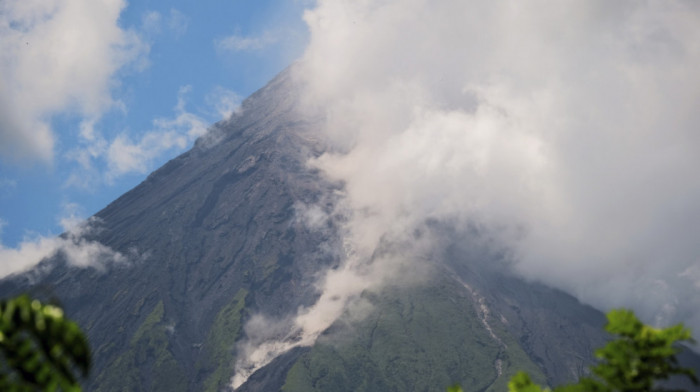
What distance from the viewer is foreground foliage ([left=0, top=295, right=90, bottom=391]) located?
43.2ft

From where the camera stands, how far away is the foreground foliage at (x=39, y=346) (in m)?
13.2

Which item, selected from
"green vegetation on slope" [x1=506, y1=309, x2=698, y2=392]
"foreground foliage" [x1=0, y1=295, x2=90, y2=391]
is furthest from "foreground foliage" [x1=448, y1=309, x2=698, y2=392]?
"foreground foliage" [x1=0, y1=295, x2=90, y2=391]

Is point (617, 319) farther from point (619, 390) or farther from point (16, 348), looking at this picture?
point (16, 348)

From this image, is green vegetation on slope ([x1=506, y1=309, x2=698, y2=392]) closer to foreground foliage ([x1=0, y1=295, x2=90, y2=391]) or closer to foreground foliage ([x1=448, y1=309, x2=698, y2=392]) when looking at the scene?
foreground foliage ([x1=448, y1=309, x2=698, y2=392])

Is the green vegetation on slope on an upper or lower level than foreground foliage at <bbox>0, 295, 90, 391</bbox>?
lower

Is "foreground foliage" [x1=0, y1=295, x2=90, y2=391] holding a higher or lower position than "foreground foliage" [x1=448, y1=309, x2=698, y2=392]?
higher

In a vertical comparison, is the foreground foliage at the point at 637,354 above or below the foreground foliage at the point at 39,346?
below

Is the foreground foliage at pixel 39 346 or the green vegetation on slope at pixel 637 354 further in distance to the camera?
the green vegetation on slope at pixel 637 354

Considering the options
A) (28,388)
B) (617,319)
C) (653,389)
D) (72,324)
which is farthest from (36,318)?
(653,389)

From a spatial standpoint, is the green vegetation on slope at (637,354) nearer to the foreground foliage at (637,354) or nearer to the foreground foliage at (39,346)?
the foreground foliage at (637,354)

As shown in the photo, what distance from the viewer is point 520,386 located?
25.2 m

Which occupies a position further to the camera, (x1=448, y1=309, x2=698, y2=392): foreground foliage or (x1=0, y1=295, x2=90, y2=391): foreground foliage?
(x1=448, y1=309, x2=698, y2=392): foreground foliage

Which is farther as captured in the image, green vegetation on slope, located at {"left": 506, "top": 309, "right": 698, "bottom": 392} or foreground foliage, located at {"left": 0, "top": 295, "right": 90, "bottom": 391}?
green vegetation on slope, located at {"left": 506, "top": 309, "right": 698, "bottom": 392}

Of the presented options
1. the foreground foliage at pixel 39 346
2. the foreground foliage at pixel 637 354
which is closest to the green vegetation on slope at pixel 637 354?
the foreground foliage at pixel 637 354
